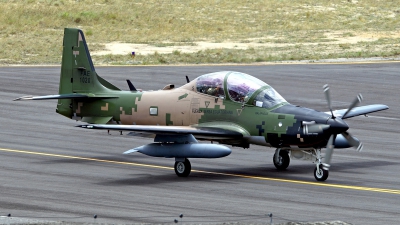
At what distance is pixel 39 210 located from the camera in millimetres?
17891

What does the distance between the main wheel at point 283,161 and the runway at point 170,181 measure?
0.25m

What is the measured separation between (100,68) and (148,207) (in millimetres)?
32125

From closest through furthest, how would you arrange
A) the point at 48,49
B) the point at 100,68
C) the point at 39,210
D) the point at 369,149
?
1. the point at 39,210
2. the point at 369,149
3. the point at 100,68
4. the point at 48,49

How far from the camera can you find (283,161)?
2362 centimetres

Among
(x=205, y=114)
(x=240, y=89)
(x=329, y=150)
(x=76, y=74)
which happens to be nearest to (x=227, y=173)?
(x=205, y=114)

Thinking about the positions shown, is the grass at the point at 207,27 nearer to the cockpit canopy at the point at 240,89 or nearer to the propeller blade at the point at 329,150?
the cockpit canopy at the point at 240,89

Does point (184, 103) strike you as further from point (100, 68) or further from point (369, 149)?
point (100, 68)

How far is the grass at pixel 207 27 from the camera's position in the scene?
57.2 metres

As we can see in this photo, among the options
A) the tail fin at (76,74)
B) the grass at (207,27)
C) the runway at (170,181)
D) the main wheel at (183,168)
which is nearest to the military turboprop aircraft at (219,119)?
the main wheel at (183,168)

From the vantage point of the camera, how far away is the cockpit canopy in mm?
22438

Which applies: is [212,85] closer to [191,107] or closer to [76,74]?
[191,107]

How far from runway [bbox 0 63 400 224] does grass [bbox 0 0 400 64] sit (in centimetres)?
2039

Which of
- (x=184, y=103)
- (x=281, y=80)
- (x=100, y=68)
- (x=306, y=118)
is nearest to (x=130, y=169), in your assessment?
(x=184, y=103)

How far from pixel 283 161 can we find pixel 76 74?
7.21 meters
